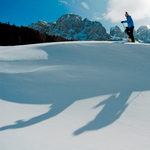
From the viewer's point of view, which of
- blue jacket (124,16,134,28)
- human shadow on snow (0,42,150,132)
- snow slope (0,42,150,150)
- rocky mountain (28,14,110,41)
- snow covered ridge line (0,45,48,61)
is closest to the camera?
snow slope (0,42,150,150)

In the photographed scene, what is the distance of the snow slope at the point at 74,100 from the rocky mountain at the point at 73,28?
15796 cm

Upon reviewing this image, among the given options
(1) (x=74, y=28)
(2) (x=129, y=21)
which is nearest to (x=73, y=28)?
(1) (x=74, y=28)

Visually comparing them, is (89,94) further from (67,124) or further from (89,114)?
(67,124)

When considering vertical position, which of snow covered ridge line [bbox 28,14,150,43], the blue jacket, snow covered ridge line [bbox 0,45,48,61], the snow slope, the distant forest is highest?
snow covered ridge line [bbox 28,14,150,43]

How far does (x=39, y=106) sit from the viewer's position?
6.43 feet

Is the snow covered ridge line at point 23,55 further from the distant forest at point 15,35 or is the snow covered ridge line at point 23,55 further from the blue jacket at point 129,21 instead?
the distant forest at point 15,35

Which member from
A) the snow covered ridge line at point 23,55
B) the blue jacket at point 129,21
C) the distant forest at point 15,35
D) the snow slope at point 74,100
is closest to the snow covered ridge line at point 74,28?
the distant forest at point 15,35

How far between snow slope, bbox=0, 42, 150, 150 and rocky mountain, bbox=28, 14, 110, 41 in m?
158

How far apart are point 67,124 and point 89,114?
1.53ft

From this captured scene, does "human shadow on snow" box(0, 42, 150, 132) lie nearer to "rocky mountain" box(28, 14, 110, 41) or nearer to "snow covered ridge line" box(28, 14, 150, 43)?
"snow covered ridge line" box(28, 14, 150, 43)

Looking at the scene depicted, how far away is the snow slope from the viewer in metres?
1.28

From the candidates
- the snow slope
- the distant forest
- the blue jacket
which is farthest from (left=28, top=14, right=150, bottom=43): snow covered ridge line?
the snow slope

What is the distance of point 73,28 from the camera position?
161m

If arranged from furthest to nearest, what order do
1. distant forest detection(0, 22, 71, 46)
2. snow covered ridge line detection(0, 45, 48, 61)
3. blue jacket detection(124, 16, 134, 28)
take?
distant forest detection(0, 22, 71, 46) < blue jacket detection(124, 16, 134, 28) < snow covered ridge line detection(0, 45, 48, 61)
